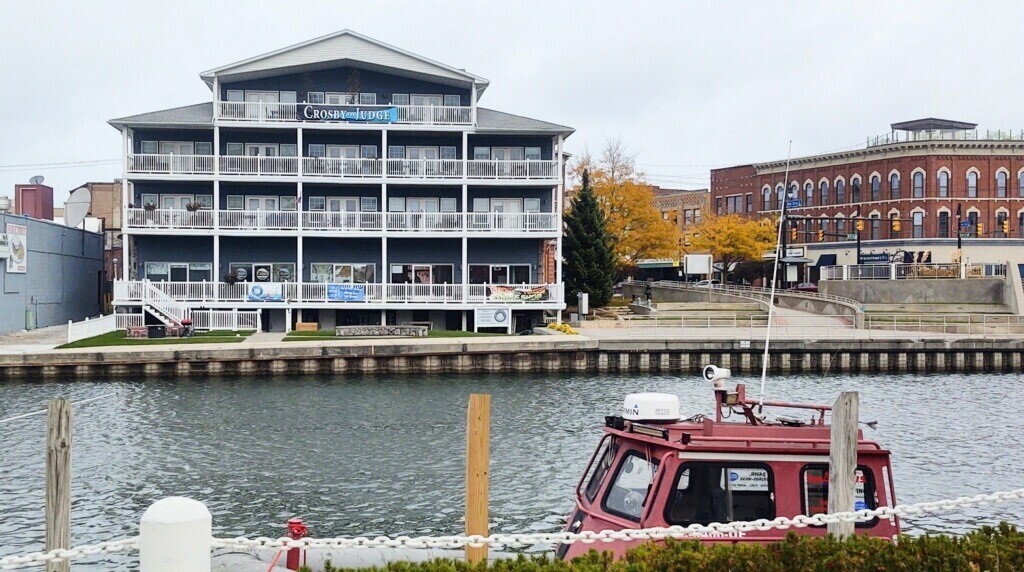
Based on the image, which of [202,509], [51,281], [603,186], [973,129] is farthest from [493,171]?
[973,129]

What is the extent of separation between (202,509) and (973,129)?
94.4m

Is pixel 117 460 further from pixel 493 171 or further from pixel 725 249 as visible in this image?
pixel 725 249

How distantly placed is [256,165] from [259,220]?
2.80 metres

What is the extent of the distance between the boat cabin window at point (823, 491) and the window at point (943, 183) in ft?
259

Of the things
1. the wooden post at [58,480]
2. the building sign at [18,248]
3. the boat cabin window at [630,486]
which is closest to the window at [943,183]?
the building sign at [18,248]

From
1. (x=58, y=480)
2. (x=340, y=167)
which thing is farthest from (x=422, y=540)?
(x=340, y=167)

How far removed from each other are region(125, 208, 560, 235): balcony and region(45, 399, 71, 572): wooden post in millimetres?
44487

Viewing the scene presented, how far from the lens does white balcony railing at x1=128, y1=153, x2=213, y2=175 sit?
52.2 metres

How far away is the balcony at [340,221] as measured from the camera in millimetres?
52156

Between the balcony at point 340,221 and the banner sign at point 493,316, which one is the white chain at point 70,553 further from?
the balcony at point 340,221

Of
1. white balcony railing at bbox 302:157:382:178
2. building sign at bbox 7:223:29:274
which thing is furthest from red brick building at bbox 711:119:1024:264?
building sign at bbox 7:223:29:274

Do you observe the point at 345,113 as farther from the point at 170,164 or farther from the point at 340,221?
the point at 170,164

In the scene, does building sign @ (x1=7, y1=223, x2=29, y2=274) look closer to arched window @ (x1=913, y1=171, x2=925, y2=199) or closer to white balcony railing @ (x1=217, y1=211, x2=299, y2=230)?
white balcony railing @ (x1=217, y1=211, x2=299, y2=230)

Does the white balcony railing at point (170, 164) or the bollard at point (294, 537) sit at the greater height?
the white balcony railing at point (170, 164)
